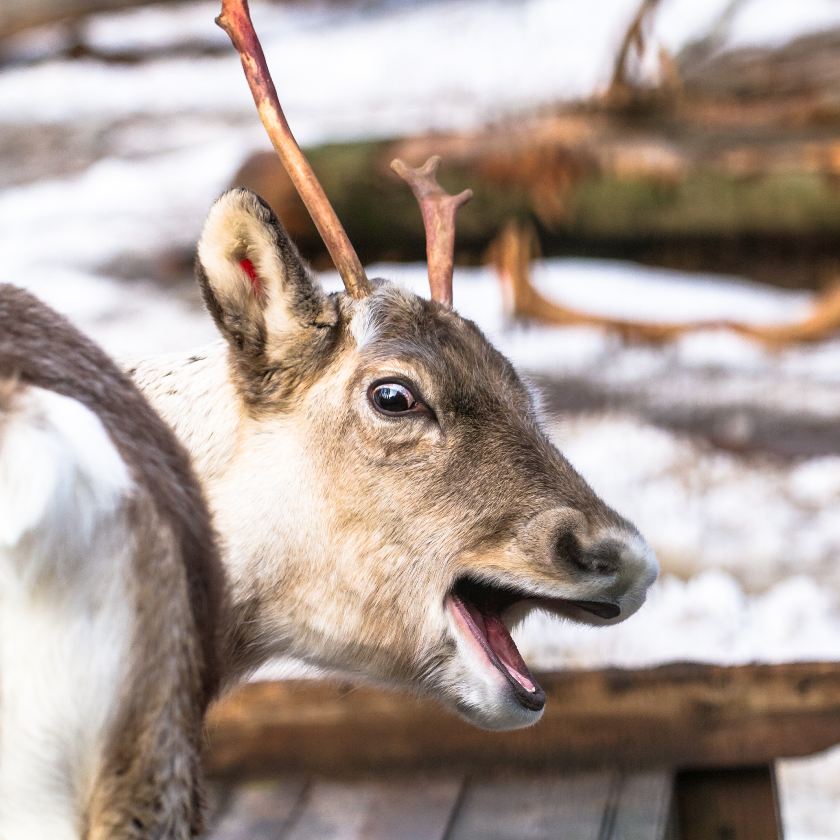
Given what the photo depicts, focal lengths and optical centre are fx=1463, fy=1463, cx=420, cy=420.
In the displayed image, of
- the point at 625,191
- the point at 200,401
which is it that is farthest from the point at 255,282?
the point at 625,191

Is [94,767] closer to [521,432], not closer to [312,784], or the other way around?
[521,432]

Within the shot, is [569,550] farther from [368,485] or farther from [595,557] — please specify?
[368,485]

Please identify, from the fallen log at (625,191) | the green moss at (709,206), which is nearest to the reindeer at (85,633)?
the fallen log at (625,191)

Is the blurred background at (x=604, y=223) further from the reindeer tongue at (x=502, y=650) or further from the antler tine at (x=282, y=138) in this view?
the antler tine at (x=282, y=138)

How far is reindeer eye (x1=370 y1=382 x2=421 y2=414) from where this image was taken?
7.26 feet

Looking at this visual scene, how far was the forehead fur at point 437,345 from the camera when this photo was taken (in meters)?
2.24

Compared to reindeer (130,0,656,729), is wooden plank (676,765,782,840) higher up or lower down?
lower down

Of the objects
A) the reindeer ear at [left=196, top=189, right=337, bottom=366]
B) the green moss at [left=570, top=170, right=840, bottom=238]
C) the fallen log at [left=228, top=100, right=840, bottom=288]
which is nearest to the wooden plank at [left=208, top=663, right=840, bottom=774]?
the reindeer ear at [left=196, top=189, right=337, bottom=366]

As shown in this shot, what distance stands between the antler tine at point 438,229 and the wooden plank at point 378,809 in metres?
1.03

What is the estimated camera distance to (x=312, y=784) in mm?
2980

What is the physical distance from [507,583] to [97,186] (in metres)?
6.85

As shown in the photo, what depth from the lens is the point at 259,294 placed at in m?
2.25

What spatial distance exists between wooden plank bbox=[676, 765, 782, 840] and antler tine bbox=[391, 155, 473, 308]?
3.78ft

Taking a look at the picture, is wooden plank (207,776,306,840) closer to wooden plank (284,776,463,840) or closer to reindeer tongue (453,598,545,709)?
wooden plank (284,776,463,840)
